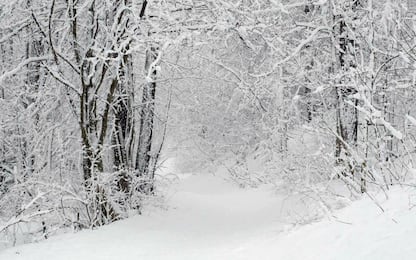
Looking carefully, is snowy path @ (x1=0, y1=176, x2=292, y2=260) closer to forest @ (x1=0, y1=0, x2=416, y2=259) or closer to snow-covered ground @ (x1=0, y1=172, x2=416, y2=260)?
snow-covered ground @ (x1=0, y1=172, x2=416, y2=260)

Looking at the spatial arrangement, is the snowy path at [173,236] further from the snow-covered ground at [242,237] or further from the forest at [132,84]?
the forest at [132,84]

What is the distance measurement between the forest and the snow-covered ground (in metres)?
0.56

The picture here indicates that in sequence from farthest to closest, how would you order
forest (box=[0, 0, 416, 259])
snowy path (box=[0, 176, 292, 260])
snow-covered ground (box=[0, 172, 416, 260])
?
forest (box=[0, 0, 416, 259]), snowy path (box=[0, 176, 292, 260]), snow-covered ground (box=[0, 172, 416, 260])

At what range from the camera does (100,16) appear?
25.2 feet

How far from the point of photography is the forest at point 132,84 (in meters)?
7.06

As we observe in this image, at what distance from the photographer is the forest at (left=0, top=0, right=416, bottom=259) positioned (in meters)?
7.06

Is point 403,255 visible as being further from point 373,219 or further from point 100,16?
point 100,16

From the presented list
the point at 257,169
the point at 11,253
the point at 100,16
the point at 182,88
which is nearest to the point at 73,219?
the point at 11,253

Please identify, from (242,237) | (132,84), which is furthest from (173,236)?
(132,84)

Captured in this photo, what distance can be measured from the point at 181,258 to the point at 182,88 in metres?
6.32

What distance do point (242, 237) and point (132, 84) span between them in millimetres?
3674

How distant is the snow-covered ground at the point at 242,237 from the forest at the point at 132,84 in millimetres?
558

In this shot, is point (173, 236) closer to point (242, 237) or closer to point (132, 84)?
point (242, 237)

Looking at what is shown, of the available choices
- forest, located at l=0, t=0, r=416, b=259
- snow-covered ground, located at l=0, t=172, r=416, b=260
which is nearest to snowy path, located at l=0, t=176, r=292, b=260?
snow-covered ground, located at l=0, t=172, r=416, b=260
